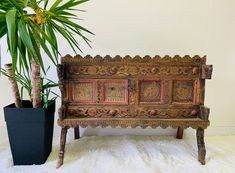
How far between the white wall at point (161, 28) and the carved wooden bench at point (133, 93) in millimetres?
455

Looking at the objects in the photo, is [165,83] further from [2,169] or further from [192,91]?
[2,169]

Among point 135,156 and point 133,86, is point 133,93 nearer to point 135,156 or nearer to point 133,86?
point 133,86

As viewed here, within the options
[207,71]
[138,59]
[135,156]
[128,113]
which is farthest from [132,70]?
[135,156]

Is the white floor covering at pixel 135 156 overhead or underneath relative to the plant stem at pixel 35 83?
underneath

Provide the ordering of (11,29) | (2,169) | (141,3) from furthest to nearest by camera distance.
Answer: (141,3)
(2,169)
(11,29)

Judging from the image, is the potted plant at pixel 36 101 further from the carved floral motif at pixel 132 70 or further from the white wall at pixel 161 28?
the white wall at pixel 161 28

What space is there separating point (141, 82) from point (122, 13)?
699mm

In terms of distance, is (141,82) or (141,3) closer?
(141,82)

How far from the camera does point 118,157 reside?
139cm

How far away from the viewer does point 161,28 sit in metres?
1.71

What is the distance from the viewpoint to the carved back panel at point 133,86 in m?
1.29

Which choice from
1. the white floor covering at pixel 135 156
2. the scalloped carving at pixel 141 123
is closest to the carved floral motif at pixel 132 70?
the scalloped carving at pixel 141 123

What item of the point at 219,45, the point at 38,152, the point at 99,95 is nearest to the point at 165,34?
the point at 219,45

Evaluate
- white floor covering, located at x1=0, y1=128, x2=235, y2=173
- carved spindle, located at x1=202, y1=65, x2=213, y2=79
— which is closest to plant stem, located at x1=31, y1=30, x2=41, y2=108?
white floor covering, located at x1=0, y1=128, x2=235, y2=173
